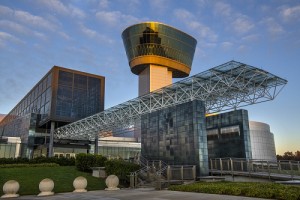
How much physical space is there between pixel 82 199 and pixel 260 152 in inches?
3477

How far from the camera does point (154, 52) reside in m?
85.5

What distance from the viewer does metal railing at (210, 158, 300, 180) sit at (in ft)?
71.4

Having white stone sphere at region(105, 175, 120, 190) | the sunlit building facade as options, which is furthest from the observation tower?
white stone sphere at region(105, 175, 120, 190)

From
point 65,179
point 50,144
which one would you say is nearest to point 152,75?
point 50,144

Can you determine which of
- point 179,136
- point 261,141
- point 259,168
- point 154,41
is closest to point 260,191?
point 259,168

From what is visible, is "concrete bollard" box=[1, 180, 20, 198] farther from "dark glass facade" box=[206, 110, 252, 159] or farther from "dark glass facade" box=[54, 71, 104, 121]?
"dark glass facade" box=[54, 71, 104, 121]

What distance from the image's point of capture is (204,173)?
24438mm

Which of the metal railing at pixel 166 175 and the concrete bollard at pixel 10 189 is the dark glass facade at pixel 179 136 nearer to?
the metal railing at pixel 166 175

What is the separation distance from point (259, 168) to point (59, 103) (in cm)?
5839

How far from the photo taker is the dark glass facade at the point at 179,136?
2542 cm

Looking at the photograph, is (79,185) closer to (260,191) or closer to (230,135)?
(260,191)

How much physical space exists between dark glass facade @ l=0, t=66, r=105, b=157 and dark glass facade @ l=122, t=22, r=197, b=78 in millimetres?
14825

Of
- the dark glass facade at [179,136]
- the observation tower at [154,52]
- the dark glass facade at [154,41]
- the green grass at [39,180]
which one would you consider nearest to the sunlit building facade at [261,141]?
the observation tower at [154,52]

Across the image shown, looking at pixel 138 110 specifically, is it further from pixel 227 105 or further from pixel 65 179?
pixel 65 179
